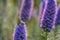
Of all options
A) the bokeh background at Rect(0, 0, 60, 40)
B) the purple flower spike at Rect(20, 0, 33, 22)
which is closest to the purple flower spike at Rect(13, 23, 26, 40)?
the bokeh background at Rect(0, 0, 60, 40)

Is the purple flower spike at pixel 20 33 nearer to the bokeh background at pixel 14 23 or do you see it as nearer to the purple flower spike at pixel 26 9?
the bokeh background at pixel 14 23

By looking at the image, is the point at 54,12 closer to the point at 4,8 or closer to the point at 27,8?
the point at 27,8

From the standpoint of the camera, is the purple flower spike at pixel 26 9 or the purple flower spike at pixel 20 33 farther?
the purple flower spike at pixel 26 9

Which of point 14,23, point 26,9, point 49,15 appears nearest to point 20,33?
point 49,15

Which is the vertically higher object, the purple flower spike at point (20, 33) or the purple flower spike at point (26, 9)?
the purple flower spike at point (26, 9)

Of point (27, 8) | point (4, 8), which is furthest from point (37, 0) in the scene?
point (27, 8)

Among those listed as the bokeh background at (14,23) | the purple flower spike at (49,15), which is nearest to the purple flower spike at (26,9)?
the bokeh background at (14,23)
